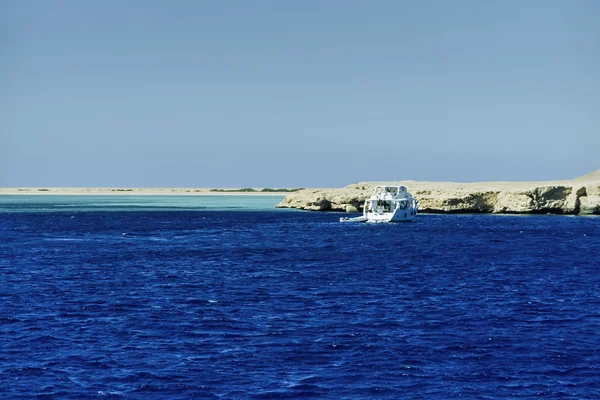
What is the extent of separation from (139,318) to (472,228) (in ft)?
211

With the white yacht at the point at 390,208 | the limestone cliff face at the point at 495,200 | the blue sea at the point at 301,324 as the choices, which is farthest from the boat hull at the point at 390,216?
the blue sea at the point at 301,324

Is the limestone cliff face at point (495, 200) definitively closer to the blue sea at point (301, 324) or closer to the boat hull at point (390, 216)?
the boat hull at point (390, 216)

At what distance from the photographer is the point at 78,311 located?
3184 cm

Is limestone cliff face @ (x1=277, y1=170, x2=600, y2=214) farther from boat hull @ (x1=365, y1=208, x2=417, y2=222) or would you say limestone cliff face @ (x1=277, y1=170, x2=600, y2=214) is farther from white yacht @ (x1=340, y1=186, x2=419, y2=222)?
boat hull @ (x1=365, y1=208, x2=417, y2=222)

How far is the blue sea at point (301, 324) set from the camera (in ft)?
68.6

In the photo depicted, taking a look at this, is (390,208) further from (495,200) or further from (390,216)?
(495,200)

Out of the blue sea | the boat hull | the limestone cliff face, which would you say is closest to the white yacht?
the boat hull

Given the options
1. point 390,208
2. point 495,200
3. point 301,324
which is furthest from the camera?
point 495,200

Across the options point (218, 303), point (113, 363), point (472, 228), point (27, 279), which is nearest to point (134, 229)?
point (472, 228)

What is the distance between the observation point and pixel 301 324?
28641 mm

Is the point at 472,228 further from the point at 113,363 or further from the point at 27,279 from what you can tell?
the point at 113,363

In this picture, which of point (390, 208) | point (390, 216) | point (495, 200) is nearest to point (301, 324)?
point (390, 216)

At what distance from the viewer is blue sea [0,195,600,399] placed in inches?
824

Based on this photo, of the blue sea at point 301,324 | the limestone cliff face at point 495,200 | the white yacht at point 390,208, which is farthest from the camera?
the limestone cliff face at point 495,200
